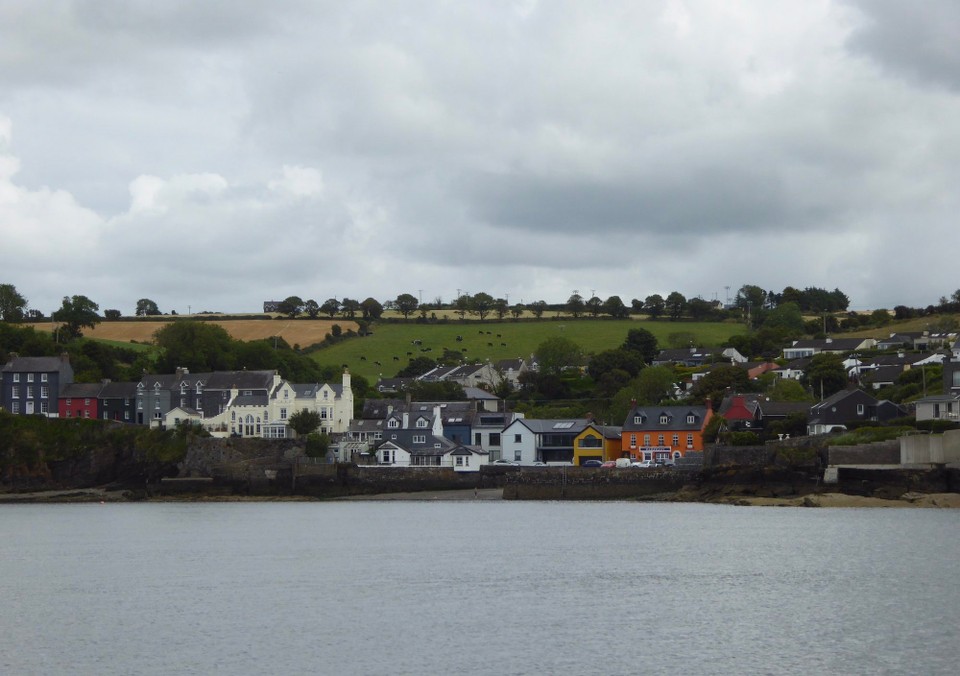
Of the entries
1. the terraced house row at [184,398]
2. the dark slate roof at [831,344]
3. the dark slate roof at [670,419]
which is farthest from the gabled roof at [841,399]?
the dark slate roof at [831,344]

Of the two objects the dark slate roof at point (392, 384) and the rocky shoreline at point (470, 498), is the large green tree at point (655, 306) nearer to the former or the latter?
Result: the dark slate roof at point (392, 384)

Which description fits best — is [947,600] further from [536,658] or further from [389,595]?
[389,595]

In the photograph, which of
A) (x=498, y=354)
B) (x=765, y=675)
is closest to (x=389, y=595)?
(x=765, y=675)

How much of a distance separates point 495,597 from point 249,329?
11788 cm

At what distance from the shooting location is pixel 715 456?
77.9 m

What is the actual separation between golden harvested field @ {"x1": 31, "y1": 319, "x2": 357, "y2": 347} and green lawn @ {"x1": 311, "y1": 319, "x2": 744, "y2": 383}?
170 inches

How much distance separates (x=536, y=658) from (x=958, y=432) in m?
44.9

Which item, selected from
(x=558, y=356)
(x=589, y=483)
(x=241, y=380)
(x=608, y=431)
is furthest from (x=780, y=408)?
(x=241, y=380)

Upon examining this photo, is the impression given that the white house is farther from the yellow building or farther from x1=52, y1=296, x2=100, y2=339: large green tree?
x1=52, y1=296, x2=100, y2=339: large green tree

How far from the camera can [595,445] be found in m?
93.4

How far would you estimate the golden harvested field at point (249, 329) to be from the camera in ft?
479

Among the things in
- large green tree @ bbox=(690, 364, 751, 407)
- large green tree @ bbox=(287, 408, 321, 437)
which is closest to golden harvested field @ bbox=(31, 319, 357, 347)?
large green tree @ bbox=(287, 408, 321, 437)

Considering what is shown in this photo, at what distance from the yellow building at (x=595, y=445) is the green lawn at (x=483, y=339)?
4649 centimetres

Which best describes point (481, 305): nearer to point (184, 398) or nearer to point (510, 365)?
point (510, 365)
